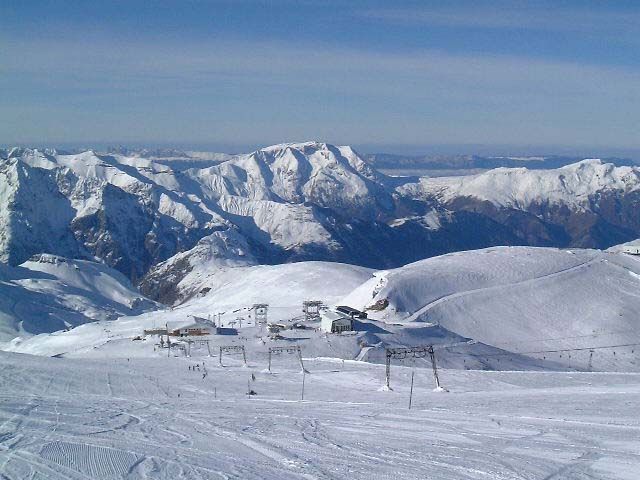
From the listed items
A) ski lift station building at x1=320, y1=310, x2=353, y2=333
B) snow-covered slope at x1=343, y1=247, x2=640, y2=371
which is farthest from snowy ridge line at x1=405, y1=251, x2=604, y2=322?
ski lift station building at x1=320, y1=310, x2=353, y2=333

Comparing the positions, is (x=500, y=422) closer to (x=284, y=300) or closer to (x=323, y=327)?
(x=323, y=327)

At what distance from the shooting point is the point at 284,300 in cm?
9631

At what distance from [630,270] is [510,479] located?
7666 centimetres

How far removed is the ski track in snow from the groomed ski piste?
0.09 m

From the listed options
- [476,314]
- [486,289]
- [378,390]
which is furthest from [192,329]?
[378,390]

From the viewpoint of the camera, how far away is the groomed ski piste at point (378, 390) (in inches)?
838

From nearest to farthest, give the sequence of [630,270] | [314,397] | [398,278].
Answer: [314,397], [398,278], [630,270]

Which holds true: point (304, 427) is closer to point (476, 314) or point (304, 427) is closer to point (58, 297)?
point (476, 314)

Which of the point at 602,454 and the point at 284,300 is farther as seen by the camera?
the point at 284,300

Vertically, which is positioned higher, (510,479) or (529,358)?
(510,479)

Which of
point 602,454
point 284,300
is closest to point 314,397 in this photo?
point 602,454

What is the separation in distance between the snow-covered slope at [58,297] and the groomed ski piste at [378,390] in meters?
31.9

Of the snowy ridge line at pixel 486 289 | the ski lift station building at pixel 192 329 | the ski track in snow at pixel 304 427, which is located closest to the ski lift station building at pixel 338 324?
the snowy ridge line at pixel 486 289

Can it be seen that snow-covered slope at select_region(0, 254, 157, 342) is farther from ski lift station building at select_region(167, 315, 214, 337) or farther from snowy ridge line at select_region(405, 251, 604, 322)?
snowy ridge line at select_region(405, 251, 604, 322)
